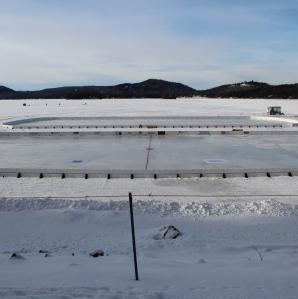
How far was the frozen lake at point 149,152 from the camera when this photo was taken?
48.9 ft

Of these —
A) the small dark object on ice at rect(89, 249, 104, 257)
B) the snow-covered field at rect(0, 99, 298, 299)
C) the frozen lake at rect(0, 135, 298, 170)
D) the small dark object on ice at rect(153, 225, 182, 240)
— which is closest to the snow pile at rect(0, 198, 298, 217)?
the snow-covered field at rect(0, 99, 298, 299)

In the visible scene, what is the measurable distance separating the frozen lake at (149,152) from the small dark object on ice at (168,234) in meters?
6.47

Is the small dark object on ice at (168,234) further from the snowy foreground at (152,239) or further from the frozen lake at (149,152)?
the frozen lake at (149,152)

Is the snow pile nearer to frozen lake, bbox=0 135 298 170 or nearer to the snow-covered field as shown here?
the snow-covered field

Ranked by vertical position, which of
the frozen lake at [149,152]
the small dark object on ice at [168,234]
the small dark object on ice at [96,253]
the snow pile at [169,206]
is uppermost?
the small dark object on ice at [96,253]

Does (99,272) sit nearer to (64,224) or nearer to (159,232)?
(159,232)

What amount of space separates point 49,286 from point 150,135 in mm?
19510

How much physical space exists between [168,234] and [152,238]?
26cm

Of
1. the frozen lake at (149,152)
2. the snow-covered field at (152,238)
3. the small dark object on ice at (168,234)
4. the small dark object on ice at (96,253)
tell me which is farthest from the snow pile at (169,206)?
the frozen lake at (149,152)

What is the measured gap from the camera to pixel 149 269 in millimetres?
5422

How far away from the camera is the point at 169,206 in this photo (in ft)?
31.4

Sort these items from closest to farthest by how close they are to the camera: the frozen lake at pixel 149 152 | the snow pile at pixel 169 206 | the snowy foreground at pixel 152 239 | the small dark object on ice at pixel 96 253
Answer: the snowy foreground at pixel 152 239
the small dark object on ice at pixel 96 253
the snow pile at pixel 169 206
the frozen lake at pixel 149 152

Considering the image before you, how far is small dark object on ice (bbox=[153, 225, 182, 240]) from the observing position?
755 centimetres

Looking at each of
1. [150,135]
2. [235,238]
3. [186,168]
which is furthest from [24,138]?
[235,238]
